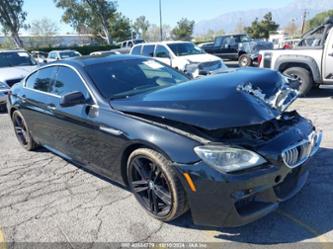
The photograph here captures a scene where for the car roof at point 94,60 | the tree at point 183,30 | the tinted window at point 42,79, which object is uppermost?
the car roof at point 94,60

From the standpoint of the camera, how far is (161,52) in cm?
1332

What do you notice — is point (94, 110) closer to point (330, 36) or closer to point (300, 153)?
point (300, 153)

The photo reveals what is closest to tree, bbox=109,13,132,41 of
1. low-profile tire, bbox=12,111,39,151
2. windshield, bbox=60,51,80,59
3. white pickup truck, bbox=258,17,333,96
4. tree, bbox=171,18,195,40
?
tree, bbox=171,18,195,40

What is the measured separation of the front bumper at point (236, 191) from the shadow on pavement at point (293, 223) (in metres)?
0.29

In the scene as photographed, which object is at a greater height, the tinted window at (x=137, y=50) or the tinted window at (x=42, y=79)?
the tinted window at (x=42, y=79)

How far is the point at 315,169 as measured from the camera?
420 centimetres

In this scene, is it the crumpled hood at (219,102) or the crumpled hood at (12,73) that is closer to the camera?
the crumpled hood at (219,102)

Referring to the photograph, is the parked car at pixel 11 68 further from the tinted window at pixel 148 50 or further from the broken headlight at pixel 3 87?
the tinted window at pixel 148 50

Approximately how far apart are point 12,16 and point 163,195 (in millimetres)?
36311

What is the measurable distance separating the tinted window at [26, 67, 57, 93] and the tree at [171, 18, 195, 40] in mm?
50702

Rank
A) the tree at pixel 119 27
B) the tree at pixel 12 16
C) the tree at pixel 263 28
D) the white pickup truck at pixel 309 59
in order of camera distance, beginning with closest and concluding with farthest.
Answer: the white pickup truck at pixel 309 59 → the tree at pixel 12 16 → the tree at pixel 263 28 → the tree at pixel 119 27

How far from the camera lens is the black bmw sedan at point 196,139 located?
2.79m

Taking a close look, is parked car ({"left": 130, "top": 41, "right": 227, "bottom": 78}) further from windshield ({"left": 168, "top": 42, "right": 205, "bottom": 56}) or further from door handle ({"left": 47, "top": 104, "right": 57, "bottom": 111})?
door handle ({"left": 47, "top": 104, "right": 57, "bottom": 111})

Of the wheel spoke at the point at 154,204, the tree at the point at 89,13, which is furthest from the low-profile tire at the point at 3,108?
the tree at the point at 89,13
